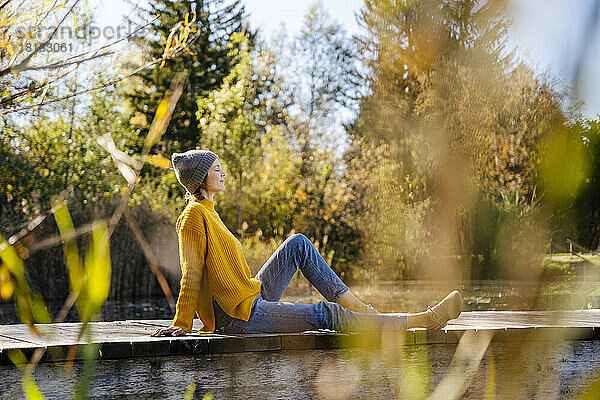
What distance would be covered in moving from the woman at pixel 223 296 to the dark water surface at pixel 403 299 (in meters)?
3.63

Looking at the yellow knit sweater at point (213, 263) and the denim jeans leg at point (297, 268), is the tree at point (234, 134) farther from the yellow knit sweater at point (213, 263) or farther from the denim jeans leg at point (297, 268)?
the yellow knit sweater at point (213, 263)

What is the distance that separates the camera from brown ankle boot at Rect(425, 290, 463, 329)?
2.70m

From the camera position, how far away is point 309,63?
54.3ft

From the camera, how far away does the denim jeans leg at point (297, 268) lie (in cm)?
296

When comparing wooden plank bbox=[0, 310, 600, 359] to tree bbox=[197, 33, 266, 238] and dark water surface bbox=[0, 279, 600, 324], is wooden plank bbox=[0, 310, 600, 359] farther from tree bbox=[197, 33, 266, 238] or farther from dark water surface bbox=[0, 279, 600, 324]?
tree bbox=[197, 33, 266, 238]

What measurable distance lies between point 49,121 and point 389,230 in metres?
5.40

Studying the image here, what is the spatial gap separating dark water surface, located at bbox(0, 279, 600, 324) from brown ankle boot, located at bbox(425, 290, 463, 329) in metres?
3.52

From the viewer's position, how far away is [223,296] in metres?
2.73

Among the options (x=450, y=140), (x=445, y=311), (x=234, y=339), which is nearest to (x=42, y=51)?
(x=234, y=339)

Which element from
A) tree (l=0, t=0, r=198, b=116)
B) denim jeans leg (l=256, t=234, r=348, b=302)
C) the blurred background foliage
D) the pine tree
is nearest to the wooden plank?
denim jeans leg (l=256, t=234, r=348, b=302)

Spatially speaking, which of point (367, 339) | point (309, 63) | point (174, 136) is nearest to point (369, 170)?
point (309, 63)

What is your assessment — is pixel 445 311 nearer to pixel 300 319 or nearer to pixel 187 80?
pixel 300 319

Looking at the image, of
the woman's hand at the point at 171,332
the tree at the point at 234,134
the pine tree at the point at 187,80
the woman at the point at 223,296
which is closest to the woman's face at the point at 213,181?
the woman at the point at 223,296

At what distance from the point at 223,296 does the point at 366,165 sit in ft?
33.2
